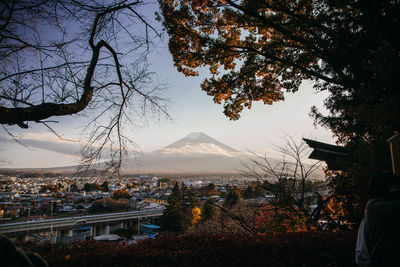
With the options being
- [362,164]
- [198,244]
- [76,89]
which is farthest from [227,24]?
[198,244]

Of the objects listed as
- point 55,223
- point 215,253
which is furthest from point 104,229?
point 215,253

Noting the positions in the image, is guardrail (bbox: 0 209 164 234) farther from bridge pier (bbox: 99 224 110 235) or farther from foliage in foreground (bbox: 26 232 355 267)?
foliage in foreground (bbox: 26 232 355 267)

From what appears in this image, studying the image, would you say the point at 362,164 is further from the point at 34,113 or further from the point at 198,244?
the point at 34,113

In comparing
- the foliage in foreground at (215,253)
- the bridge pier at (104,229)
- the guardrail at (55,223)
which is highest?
the foliage in foreground at (215,253)

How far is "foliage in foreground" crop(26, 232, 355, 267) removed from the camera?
2.96 meters

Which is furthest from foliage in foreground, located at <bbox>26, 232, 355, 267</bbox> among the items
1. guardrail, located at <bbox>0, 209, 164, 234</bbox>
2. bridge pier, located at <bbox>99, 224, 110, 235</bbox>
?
bridge pier, located at <bbox>99, 224, 110, 235</bbox>

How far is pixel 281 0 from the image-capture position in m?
5.14

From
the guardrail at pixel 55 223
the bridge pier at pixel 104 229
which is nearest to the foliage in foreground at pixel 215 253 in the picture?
the guardrail at pixel 55 223

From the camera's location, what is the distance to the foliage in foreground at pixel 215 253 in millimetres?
2955

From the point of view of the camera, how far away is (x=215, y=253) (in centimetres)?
321

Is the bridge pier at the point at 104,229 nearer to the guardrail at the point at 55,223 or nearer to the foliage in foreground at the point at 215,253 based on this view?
the guardrail at the point at 55,223

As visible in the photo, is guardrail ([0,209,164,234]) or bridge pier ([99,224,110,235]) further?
bridge pier ([99,224,110,235])

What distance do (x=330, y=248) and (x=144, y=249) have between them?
3.29 meters

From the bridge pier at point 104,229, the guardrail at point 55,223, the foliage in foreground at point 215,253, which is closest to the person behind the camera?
the foliage in foreground at point 215,253
